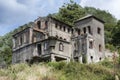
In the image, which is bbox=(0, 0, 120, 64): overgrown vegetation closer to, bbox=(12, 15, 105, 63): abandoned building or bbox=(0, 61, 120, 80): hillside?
bbox=(12, 15, 105, 63): abandoned building

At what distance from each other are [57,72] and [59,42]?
18.8 metres

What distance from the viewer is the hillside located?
26441mm

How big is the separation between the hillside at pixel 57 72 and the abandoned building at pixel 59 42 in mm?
13998

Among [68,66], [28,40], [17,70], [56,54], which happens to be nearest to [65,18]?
[28,40]

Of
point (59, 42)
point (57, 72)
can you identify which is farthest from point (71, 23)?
point (57, 72)

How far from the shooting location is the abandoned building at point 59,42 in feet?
164

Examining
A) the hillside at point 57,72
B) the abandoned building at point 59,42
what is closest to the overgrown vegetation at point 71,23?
the abandoned building at point 59,42

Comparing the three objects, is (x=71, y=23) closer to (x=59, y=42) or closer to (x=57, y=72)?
(x=59, y=42)

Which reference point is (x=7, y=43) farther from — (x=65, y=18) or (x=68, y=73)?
(x=68, y=73)

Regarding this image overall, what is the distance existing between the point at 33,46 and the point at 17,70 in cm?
2261

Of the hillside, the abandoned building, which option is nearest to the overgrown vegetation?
the abandoned building

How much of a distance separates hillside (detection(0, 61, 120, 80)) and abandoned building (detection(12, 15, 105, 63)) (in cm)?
1400

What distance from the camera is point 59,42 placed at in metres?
50.0

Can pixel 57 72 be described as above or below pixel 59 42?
below
